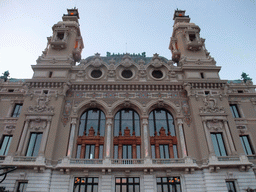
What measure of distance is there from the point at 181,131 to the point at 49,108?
56.4 ft

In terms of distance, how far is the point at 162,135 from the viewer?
27797 mm

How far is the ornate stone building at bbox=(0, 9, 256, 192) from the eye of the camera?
23.5 meters

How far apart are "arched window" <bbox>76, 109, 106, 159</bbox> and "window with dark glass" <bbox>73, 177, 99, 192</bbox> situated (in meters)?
2.74

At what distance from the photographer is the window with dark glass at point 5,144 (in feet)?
87.8

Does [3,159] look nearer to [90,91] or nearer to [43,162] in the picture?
[43,162]

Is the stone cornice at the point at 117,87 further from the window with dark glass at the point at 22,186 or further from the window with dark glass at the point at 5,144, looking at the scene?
the window with dark glass at the point at 22,186

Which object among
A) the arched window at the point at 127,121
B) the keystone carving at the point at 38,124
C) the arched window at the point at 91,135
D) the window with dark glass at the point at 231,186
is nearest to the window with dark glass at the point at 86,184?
the arched window at the point at 91,135

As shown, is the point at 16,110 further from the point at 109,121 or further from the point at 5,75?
the point at 109,121

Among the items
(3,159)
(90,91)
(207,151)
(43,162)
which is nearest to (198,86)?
(207,151)

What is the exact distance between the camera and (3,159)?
84.1 feet

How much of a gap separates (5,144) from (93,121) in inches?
448

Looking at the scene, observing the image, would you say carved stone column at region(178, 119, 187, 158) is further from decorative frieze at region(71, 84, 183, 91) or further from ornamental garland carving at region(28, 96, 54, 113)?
ornamental garland carving at region(28, 96, 54, 113)

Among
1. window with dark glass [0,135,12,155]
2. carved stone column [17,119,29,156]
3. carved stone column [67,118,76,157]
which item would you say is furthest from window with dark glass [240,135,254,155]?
window with dark glass [0,135,12,155]

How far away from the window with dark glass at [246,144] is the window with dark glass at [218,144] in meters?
3.77
